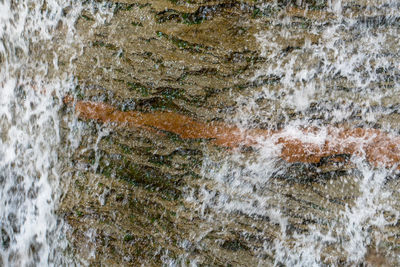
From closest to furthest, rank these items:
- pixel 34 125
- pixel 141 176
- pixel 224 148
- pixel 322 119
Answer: pixel 322 119, pixel 224 148, pixel 141 176, pixel 34 125

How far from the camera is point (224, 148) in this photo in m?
1.64

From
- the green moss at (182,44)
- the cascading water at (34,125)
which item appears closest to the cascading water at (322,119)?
the green moss at (182,44)

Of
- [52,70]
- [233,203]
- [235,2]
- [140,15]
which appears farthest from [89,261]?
[235,2]

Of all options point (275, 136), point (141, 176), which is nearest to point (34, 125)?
point (141, 176)

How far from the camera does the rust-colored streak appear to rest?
4.88 feet

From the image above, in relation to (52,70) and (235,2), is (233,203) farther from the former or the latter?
(52,70)

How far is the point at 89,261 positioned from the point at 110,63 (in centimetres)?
109

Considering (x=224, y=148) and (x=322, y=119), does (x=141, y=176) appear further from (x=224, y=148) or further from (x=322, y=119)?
(x=322, y=119)

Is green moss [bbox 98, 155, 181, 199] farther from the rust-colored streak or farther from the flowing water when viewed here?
the rust-colored streak

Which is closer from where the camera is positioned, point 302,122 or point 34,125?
point 302,122

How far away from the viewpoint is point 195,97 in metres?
1.65

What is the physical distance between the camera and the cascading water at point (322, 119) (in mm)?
1479

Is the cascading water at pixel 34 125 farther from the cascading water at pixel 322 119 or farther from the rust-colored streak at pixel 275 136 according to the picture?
the cascading water at pixel 322 119

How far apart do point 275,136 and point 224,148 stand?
0.83 feet
